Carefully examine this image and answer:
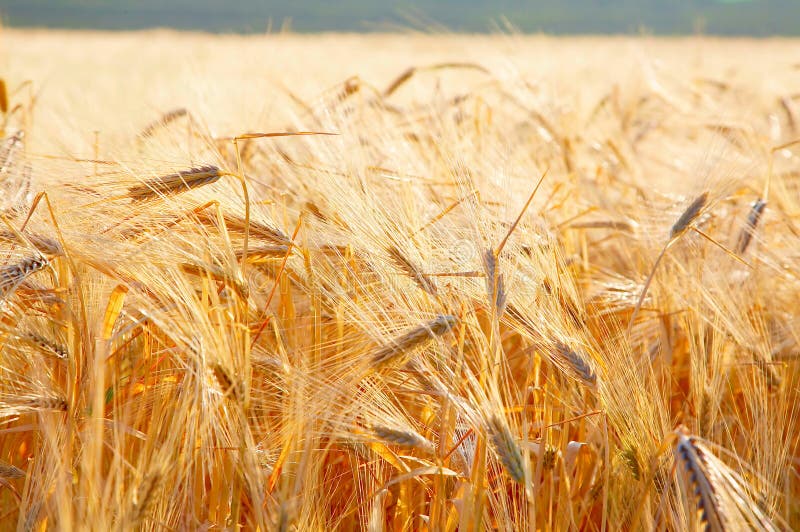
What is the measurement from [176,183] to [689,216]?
71 centimetres

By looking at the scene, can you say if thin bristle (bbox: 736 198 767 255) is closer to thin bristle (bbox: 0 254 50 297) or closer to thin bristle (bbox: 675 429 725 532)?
thin bristle (bbox: 675 429 725 532)

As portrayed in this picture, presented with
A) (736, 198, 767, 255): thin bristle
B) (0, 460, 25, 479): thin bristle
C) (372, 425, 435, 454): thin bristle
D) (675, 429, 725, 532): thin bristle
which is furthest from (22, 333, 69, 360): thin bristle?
(736, 198, 767, 255): thin bristle

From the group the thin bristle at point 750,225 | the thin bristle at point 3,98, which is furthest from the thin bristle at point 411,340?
the thin bristle at point 3,98

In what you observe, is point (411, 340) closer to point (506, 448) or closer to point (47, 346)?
point (506, 448)

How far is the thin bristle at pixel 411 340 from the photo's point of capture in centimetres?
79

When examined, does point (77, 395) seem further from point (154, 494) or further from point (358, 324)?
point (358, 324)

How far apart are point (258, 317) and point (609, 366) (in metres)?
0.45

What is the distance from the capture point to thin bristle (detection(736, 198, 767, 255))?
4.15 feet

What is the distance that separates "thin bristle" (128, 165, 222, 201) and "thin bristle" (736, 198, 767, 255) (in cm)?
89

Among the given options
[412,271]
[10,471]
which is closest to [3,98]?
[10,471]

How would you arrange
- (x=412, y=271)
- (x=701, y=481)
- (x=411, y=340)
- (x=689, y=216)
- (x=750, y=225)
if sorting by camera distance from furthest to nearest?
(x=750, y=225)
(x=689, y=216)
(x=412, y=271)
(x=411, y=340)
(x=701, y=481)

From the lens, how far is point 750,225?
1.26 meters

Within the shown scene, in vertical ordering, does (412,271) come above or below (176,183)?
below

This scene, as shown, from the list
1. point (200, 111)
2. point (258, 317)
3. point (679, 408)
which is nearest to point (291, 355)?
point (258, 317)
